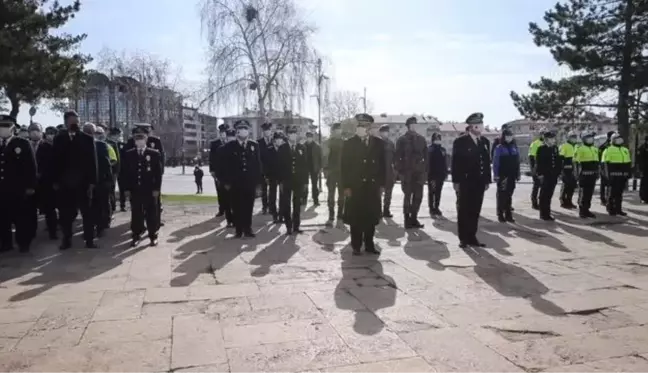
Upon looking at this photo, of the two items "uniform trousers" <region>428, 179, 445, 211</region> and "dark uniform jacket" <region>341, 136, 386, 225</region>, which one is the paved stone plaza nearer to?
"dark uniform jacket" <region>341, 136, 386, 225</region>

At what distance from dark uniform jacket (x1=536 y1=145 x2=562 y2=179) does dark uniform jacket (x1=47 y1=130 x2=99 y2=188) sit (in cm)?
873

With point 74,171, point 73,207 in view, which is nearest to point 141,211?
point 73,207

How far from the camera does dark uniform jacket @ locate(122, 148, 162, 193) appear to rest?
7.88m

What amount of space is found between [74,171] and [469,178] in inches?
236

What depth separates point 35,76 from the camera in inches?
539

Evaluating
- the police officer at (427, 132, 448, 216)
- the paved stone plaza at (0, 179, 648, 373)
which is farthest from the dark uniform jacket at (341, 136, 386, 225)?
the police officer at (427, 132, 448, 216)

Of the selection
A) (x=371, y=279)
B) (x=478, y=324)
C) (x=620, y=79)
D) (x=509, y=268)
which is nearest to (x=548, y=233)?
(x=509, y=268)

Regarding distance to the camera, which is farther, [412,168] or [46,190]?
[412,168]

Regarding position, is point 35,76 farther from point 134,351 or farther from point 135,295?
point 134,351

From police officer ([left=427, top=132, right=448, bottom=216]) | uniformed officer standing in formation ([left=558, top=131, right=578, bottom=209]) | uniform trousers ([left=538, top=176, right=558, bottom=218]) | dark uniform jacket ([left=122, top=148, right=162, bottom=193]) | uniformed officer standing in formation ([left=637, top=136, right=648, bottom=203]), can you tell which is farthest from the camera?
uniformed officer standing in formation ([left=637, top=136, right=648, bottom=203])

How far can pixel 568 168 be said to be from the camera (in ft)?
40.5

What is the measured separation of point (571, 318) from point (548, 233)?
16.5 ft

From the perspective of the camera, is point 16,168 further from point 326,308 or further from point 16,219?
point 326,308

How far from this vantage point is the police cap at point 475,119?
25.2ft
